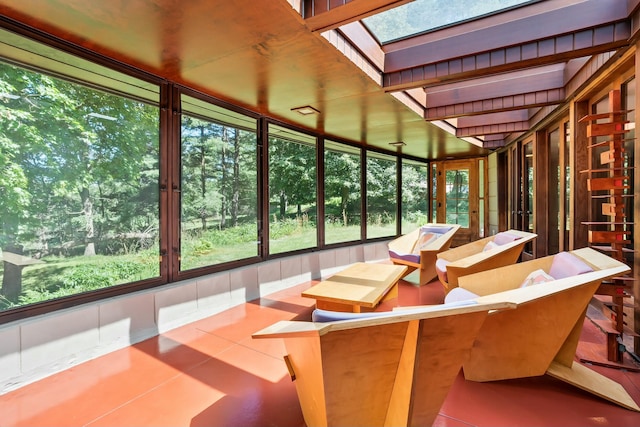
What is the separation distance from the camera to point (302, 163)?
5.13m

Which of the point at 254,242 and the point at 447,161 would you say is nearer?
the point at 254,242

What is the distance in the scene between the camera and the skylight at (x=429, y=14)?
97.8 inches

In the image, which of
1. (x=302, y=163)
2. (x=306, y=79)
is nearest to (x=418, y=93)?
(x=306, y=79)

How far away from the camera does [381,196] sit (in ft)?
22.5

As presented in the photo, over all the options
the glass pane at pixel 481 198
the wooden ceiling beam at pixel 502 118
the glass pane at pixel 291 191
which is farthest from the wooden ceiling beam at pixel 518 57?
the glass pane at pixel 481 198

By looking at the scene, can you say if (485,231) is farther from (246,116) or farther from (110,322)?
(110,322)

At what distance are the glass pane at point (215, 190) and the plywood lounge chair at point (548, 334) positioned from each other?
2769 mm

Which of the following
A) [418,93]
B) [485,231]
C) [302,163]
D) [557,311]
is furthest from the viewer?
[485,231]

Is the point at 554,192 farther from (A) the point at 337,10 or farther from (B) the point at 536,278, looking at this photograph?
(A) the point at 337,10

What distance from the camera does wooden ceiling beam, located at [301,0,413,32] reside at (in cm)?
181

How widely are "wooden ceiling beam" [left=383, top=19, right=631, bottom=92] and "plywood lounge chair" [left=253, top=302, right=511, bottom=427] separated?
224cm

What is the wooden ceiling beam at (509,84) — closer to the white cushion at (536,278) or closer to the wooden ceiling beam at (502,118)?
the wooden ceiling beam at (502,118)

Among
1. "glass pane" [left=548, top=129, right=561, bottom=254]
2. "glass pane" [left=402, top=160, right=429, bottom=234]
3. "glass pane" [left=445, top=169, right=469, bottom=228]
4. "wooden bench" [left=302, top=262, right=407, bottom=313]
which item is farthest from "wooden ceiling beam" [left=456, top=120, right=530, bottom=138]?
"wooden bench" [left=302, top=262, right=407, bottom=313]

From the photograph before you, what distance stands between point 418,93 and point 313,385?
361 cm
